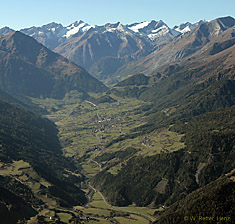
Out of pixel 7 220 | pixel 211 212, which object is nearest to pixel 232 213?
pixel 211 212

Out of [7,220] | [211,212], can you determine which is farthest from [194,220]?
[7,220]

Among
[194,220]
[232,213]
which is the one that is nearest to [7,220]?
[194,220]

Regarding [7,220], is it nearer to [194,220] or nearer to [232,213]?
[194,220]

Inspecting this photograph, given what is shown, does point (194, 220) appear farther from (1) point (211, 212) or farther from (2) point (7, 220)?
(2) point (7, 220)

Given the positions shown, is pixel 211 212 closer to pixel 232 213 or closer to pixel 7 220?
pixel 232 213
